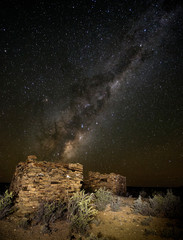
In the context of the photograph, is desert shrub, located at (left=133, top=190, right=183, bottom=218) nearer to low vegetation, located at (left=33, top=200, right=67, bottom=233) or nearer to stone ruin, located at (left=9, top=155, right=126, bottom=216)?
stone ruin, located at (left=9, top=155, right=126, bottom=216)

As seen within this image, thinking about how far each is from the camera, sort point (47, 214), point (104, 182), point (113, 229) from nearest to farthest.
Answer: point (47, 214) → point (113, 229) → point (104, 182)

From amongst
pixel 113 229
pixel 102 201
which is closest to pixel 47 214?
pixel 113 229

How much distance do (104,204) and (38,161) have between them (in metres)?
4.12

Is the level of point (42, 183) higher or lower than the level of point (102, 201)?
higher

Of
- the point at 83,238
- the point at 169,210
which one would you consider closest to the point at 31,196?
the point at 83,238

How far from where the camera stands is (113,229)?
4.84 m

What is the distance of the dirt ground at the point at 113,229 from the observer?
3916mm

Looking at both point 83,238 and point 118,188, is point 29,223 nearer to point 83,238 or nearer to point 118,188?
point 83,238

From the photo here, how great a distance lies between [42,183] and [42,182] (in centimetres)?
4

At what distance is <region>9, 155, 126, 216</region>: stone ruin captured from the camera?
5.20 meters

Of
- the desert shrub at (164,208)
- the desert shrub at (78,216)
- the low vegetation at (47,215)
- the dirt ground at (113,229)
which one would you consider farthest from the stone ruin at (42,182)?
the desert shrub at (164,208)

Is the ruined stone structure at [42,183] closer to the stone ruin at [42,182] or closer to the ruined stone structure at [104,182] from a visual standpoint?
the stone ruin at [42,182]

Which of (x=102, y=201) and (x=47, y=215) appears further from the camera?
(x=102, y=201)

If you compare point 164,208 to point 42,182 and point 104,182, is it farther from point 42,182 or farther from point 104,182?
point 104,182
